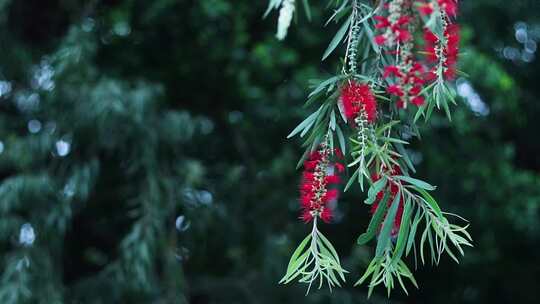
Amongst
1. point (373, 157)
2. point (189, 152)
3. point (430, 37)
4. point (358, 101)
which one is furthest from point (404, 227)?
point (189, 152)

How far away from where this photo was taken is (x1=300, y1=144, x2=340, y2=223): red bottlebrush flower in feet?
4.61

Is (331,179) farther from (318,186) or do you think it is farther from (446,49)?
(446,49)

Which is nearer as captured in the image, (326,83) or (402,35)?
(402,35)

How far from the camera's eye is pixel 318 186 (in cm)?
141

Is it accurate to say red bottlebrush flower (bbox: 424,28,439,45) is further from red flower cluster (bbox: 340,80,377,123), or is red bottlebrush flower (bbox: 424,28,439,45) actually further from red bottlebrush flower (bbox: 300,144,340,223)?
red bottlebrush flower (bbox: 300,144,340,223)

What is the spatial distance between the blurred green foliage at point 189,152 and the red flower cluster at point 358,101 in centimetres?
203

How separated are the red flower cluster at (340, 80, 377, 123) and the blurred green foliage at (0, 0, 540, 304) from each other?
2.03 metres

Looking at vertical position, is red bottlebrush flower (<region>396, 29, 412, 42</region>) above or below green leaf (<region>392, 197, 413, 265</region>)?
above

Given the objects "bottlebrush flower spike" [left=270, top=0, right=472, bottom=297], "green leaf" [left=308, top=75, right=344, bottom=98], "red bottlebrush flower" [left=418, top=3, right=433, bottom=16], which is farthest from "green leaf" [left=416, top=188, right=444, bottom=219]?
"red bottlebrush flower" [left=418, top=3, right=433, bottom=16]

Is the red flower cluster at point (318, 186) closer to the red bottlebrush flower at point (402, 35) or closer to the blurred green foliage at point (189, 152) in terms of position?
the red bottlebrush flower at point (402, 35)

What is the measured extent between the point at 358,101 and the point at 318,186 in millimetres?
168

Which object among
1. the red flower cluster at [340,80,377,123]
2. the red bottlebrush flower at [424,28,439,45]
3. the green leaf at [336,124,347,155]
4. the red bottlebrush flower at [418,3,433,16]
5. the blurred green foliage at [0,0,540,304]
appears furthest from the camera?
the blurred green foliage at [0,0,540,304]

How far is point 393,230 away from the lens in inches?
59.3

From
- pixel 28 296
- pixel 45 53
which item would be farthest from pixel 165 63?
pixel 28 296
